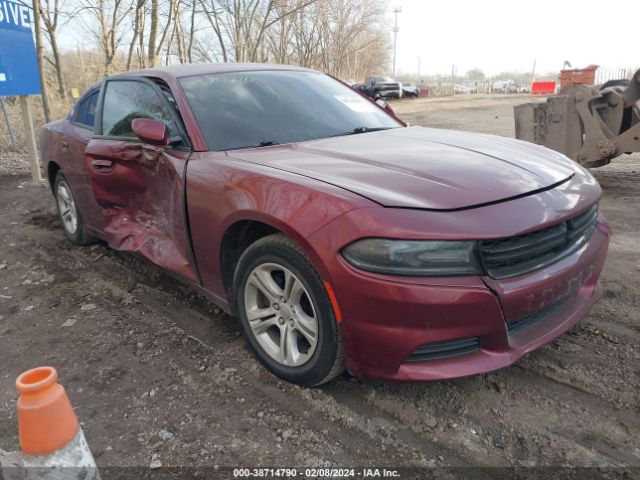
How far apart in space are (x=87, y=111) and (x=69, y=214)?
1116 millimetres

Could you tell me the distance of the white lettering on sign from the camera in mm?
7887

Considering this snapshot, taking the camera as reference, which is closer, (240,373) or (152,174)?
(240,373)

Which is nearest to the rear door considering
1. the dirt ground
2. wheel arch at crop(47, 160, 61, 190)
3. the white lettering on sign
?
the dirt ground

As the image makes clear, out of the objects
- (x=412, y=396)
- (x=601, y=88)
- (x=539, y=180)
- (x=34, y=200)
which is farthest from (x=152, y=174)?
(x=601, y=88)

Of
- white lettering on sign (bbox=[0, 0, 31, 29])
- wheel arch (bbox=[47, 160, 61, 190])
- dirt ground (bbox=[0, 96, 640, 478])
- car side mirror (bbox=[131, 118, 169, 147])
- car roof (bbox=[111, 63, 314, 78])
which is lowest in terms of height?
dirt ground (bbox=[0, 96, 640, 478])

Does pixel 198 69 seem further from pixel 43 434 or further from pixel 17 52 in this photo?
pixel 17 52

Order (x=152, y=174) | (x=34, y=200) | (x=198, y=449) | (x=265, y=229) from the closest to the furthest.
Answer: (x=198, y=449) → (x=265, y=229) → (x=152, y=174) → (x=34, y=200)

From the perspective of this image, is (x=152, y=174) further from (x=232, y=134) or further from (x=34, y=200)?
(x=34, y=200)

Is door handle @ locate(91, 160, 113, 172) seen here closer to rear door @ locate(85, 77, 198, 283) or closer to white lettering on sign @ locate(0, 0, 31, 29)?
rear door @ locate(85, 77, 198, 283)

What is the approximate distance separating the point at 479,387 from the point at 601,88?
577 cm

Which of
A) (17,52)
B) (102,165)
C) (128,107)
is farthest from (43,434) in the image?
(17,52)

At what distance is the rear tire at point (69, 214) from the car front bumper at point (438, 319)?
3.64m

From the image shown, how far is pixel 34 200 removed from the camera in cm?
718

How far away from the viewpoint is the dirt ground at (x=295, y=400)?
2.12 meters
